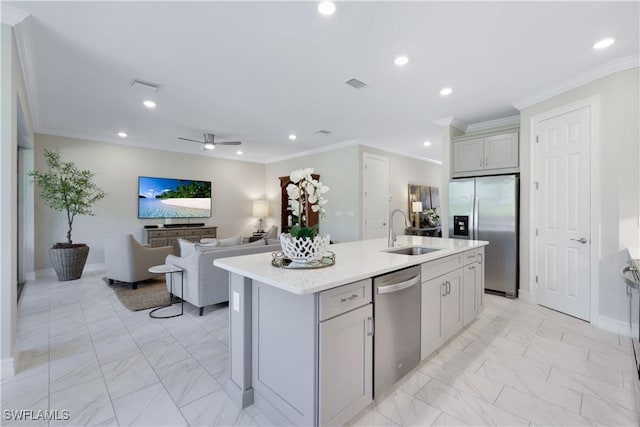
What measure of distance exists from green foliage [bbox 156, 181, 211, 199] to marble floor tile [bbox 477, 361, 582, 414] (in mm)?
6493

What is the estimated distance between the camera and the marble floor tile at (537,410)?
1653mm

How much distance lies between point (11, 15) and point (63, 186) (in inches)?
129

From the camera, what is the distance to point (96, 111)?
4.13 meters

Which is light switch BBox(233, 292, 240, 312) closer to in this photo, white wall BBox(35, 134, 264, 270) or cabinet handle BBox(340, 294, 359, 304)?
cabinet handle BBox(340, 294, 359, 304)

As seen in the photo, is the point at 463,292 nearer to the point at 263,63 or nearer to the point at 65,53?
the point at 263,63

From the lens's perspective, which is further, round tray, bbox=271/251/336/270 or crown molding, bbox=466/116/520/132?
crown molding, bbox=466/116/520/132

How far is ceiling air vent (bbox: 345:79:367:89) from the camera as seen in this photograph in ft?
10.5

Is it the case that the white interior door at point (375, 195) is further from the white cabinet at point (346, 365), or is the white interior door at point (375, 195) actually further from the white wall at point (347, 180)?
the white cabinet at point (346, 365)

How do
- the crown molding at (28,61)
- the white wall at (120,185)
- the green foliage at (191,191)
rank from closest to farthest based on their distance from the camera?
the crown molding at (28,61) → the white wall at (120,185) → the green foliage at (191,191)

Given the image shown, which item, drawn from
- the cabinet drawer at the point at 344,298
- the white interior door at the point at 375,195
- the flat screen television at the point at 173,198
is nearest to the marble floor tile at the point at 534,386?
the cabinet drawer at the point at 344,298

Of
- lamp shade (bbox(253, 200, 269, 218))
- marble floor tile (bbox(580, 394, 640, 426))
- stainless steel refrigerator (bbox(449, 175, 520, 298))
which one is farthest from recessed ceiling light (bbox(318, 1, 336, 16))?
lamp shade (bbox(253, 200, 269, 218))

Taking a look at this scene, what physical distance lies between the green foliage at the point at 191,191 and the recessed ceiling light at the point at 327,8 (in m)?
5.62

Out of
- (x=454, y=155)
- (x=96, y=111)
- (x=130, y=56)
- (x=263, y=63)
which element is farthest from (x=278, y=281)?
(x=96, y=111)

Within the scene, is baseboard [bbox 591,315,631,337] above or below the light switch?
below
